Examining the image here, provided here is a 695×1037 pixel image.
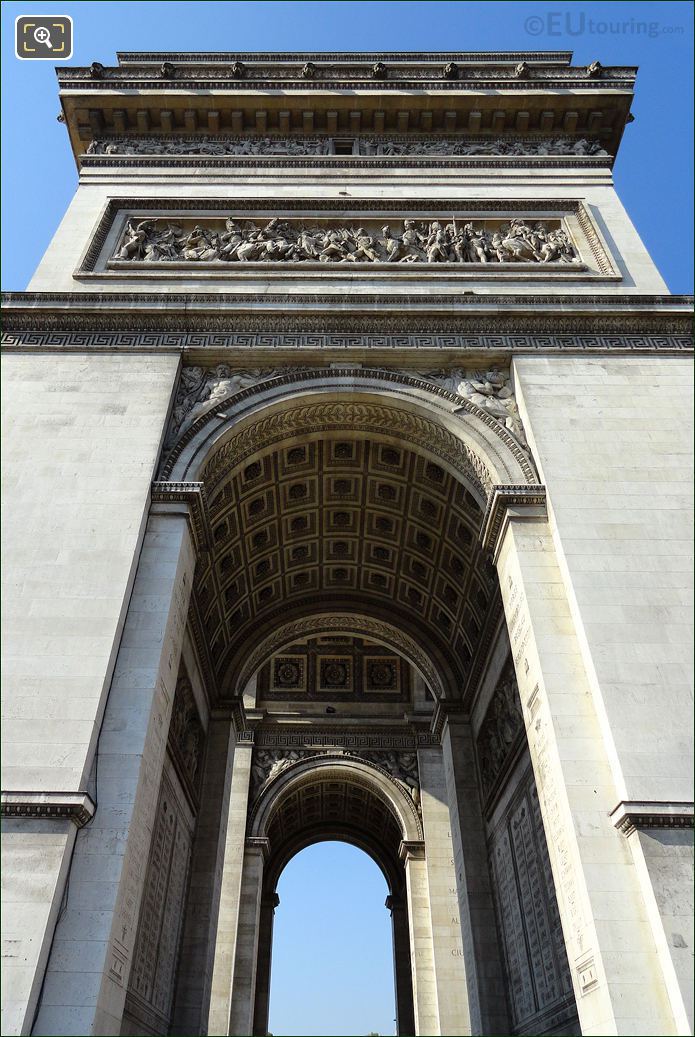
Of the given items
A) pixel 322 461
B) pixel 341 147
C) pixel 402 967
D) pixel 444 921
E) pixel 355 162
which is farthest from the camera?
pixel 402 967

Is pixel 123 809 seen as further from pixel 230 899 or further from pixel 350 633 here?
pixel 230 899

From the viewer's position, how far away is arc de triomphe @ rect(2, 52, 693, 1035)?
855 cm

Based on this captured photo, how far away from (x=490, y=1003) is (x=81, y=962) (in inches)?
347

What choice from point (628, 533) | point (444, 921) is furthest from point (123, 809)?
point (444, 921)

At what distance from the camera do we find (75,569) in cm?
1039

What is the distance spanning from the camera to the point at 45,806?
324 inches

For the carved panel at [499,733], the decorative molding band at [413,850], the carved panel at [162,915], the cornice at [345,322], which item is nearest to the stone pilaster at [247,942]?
the decorative molding band at [413,850]

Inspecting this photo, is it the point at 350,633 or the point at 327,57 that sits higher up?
the point at 327,57

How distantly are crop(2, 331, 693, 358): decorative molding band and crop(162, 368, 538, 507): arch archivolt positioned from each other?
0.64 m

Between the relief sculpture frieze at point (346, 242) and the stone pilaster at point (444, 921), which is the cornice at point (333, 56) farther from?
the stone pilaster at point (444, 921)

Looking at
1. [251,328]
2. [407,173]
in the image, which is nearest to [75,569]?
[251,328]

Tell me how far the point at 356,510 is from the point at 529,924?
27.9 ft

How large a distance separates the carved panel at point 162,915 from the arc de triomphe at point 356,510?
0.28 ft

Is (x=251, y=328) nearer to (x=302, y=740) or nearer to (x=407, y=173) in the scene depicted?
(x=407, y=173)
